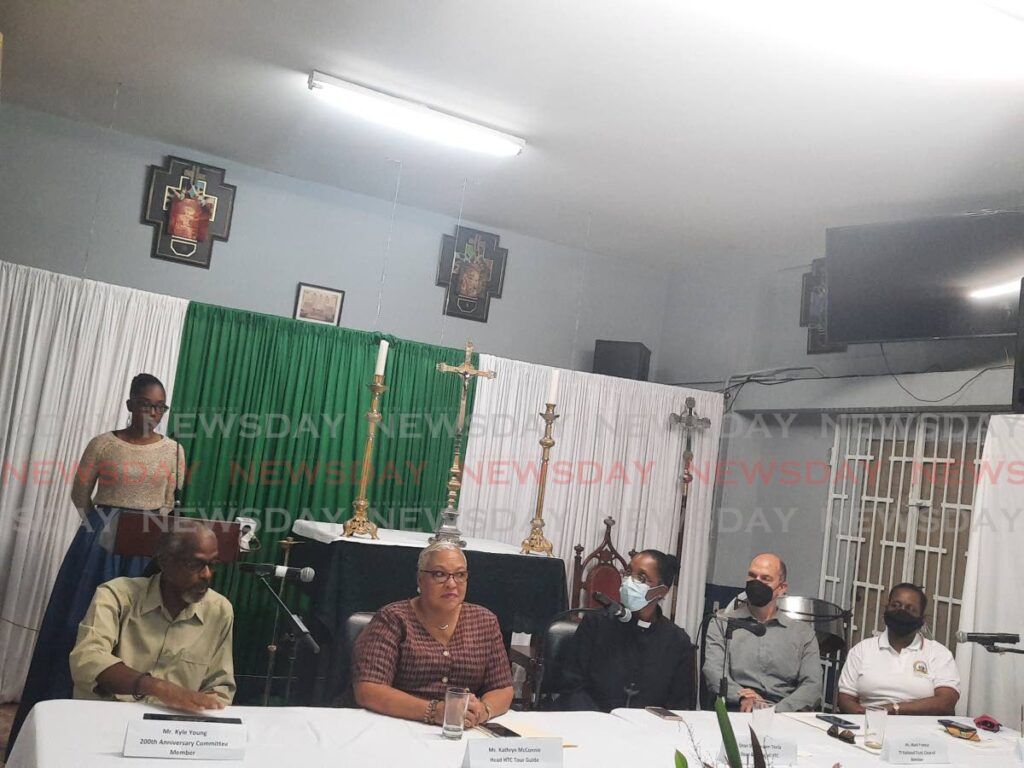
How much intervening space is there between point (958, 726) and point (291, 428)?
4272mm

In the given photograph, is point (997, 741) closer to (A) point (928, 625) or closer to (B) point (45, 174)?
(A) point (928, 625)

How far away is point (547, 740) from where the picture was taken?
2248 mm

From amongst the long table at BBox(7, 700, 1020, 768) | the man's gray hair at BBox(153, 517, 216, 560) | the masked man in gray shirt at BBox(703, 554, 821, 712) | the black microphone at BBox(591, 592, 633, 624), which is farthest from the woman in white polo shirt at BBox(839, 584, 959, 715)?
the man's gray hair at BBox(153, 517, 216, 560)

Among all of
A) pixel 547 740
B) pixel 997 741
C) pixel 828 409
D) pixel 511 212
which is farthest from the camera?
pixel 511 212

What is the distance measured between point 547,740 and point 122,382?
13.5ft

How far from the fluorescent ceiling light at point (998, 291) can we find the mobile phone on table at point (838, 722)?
300 centimetres

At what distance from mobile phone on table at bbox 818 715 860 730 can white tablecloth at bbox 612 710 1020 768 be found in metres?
0.03

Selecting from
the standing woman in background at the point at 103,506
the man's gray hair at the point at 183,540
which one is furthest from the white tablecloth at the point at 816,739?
the standing woman in background at the point at 103,506

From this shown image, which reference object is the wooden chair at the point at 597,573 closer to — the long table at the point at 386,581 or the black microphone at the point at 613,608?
the long table at the point at 386,581

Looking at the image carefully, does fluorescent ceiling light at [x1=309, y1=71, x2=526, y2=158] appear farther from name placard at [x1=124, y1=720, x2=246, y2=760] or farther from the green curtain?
name placard at [x1=124, y1=720, x2=246, y2=760]

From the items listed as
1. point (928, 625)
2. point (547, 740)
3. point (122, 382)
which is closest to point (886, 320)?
point (928, 625)

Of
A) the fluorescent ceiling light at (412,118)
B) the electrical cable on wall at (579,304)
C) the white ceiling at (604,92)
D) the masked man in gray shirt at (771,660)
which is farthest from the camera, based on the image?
the electrical cable on wall at (579,304)

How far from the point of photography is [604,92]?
15.5 ft

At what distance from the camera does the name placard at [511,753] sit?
216 cm
